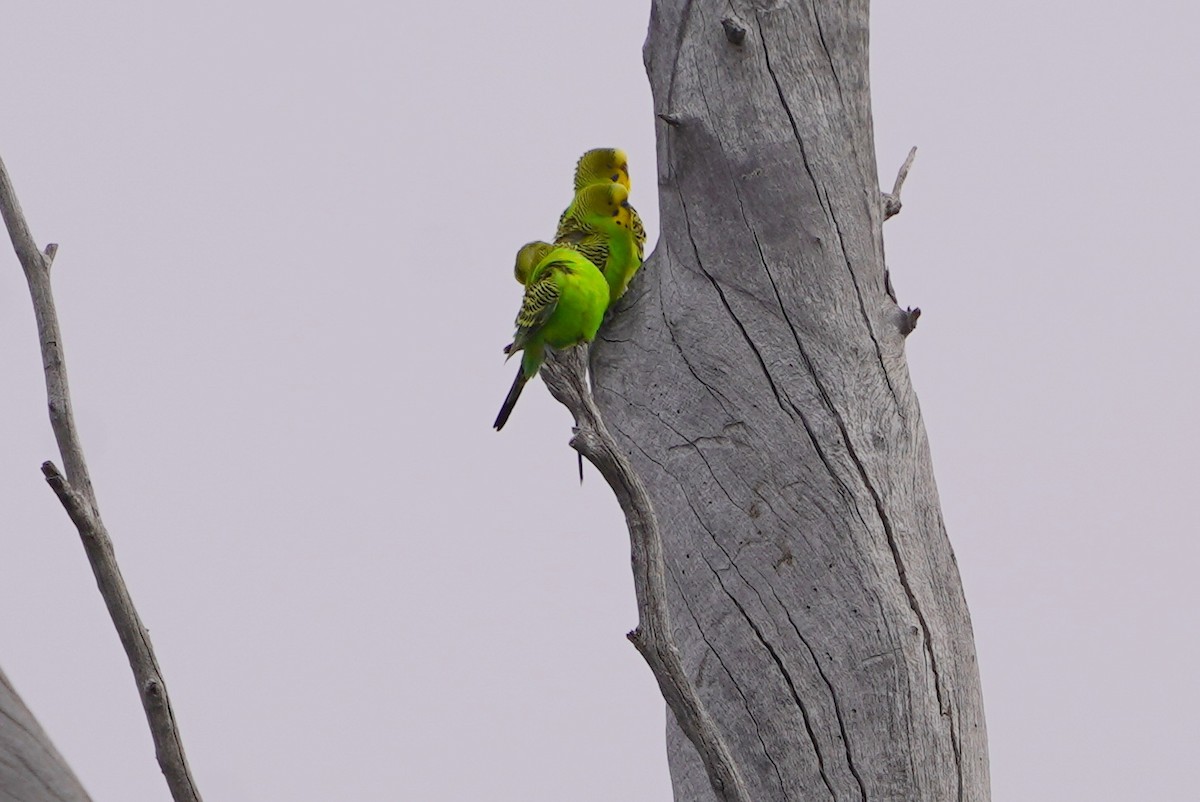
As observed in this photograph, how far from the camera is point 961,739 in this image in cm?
292

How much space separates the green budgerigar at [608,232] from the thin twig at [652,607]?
1423 millimetres

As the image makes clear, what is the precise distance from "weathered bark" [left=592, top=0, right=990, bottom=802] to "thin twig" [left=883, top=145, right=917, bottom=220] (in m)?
0.10

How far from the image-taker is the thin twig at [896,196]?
341cm

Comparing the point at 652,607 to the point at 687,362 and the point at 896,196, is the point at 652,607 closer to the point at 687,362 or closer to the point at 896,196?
the point at 687,362

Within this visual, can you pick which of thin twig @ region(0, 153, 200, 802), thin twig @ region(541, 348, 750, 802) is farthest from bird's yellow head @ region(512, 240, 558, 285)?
thin twig @ region(0, 153, 200, 802)

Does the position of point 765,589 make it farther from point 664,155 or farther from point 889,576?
point 664,155

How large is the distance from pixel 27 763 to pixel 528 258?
8.72ft

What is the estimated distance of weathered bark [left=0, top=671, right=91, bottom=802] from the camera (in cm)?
118

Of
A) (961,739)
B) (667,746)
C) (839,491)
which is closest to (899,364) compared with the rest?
(839,491)

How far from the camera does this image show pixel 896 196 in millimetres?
3443

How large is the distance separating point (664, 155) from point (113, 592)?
2051 mm

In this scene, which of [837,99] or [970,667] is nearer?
[970,667]

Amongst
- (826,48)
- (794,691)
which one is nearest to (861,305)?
(826,48)

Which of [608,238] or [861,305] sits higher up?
[608,238]
